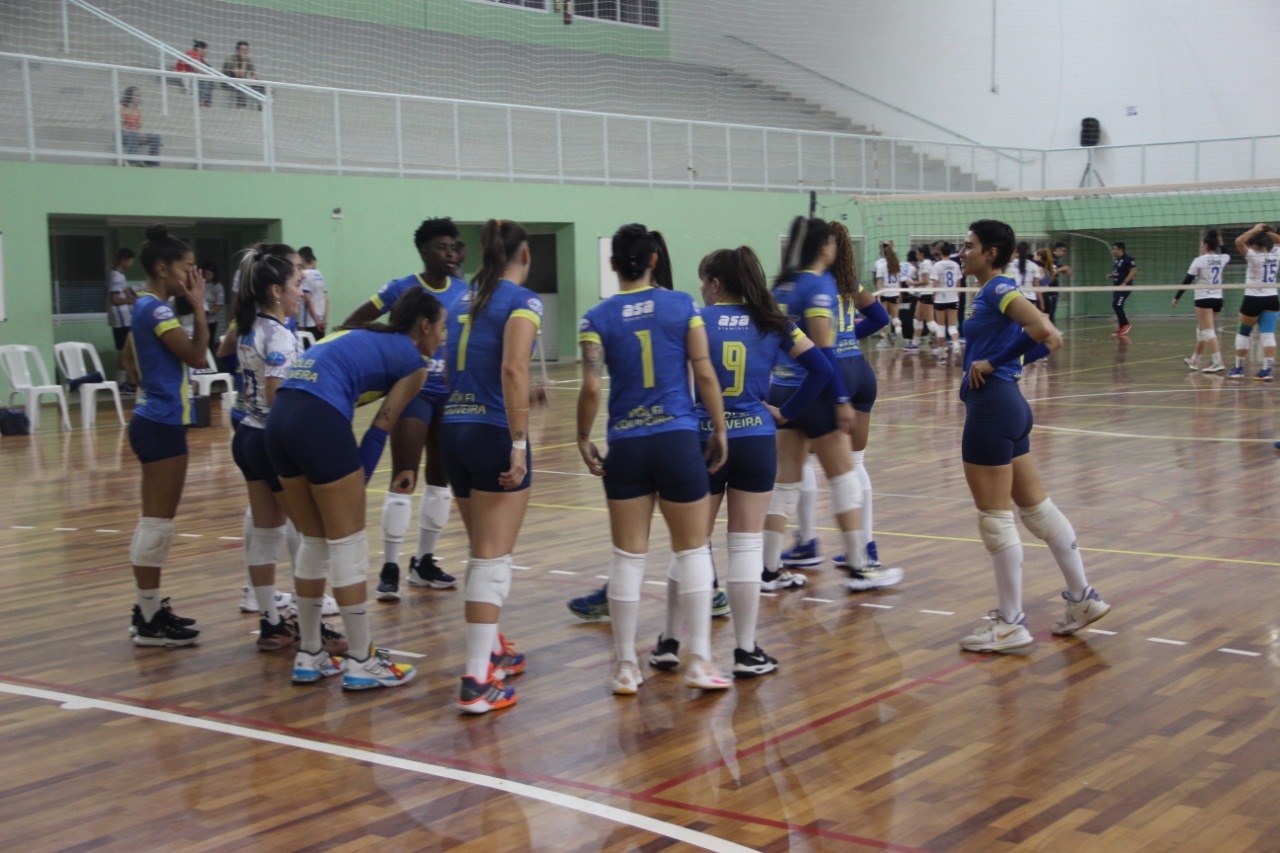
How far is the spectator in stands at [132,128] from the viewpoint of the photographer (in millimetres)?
19250

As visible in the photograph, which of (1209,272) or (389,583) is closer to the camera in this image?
(389,583)

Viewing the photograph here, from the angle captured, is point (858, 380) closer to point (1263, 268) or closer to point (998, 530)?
point (998, 530)

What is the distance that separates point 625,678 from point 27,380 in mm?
13505

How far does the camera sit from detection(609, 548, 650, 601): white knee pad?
207 inches

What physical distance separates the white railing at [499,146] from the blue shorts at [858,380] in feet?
48.0

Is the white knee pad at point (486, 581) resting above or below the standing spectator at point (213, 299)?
below

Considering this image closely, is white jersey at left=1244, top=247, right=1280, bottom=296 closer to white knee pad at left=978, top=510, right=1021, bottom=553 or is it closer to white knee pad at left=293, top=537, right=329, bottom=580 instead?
white knee pad at left=978, top=510, right=1021, bottom=553

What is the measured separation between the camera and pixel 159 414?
6164 mm

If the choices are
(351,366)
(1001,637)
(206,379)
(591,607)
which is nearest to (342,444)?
(351,366)

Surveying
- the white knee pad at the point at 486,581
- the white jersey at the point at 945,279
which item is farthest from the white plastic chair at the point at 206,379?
the white jersey at the point at 945,279

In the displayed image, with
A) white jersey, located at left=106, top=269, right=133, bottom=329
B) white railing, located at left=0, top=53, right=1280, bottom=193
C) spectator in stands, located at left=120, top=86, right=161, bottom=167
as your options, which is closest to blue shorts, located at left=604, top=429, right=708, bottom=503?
white jersey, located at left=106, top=269, right=133, bottom=329

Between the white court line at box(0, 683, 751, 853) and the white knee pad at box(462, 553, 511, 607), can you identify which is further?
the white knee pad at box(462, 553, 511, 607)

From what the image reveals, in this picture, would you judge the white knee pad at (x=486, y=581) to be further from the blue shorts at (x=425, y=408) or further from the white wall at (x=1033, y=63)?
the white wall at (x=1033, y=63)

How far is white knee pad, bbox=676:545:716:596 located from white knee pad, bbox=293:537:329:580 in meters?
1.47
